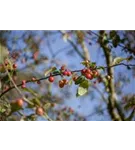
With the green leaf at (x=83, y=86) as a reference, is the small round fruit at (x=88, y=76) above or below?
above

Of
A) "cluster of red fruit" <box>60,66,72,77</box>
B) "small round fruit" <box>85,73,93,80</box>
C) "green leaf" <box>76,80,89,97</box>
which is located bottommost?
"green leaf" <box>76,80,89,97</box>

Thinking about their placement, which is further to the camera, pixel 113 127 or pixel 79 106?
pixel 79 106

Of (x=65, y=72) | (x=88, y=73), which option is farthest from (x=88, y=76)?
(x=65, y=72)

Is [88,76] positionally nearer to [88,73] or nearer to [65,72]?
[88,73]

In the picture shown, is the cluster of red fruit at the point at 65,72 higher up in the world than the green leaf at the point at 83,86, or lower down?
higher up

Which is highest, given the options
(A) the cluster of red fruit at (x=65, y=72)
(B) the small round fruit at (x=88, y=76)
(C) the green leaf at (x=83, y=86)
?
(A) the cluster of red fruit at (x=65, y=72)

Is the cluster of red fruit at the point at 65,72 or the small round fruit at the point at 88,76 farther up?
the cluster of red fruit at the point at 65,72

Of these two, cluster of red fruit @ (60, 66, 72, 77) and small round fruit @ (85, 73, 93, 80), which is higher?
cluster of red fruit @ (60, 66, 72, 77)

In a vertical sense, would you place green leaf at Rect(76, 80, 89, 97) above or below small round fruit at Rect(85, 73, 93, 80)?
below
